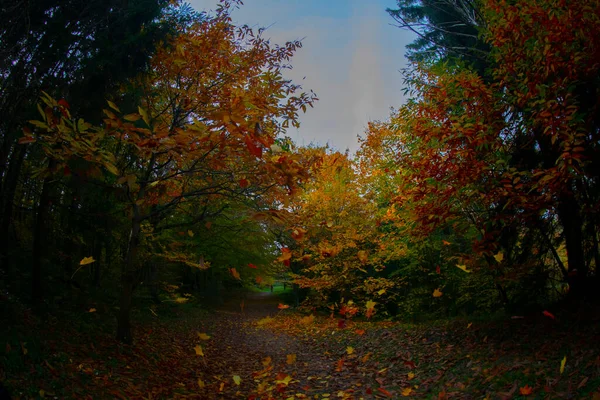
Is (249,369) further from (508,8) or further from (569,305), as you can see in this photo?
(508,8)

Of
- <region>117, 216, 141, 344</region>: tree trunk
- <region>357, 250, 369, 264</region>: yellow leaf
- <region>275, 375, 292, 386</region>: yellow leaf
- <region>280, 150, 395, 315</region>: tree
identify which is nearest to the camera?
<region>275, 375, 292, 386</region>: yellow leaf

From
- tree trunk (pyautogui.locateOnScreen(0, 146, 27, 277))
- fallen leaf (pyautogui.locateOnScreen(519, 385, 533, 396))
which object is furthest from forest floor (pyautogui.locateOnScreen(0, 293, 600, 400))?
tree trunk (pyautogui.locateOnScreen(0, 146, 27, 277))

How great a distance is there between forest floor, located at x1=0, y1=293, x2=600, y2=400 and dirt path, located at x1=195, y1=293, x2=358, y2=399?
0.8 inches

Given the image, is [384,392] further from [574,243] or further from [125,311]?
[125,311]

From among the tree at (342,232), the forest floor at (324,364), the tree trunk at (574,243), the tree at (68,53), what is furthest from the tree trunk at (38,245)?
the tree trunk at (574,243)

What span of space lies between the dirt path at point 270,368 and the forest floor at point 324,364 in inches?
0.8

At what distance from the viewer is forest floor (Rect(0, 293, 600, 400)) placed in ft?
13.4

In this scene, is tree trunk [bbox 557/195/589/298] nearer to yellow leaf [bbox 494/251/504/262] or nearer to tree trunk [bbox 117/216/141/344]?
yellow leaf [bbox 494/251/504/262]

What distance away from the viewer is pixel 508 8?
15.1 feet

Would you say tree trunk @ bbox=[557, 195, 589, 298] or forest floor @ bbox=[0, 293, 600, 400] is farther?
tree trunk @ bbox=[557, 195, 589, 298]

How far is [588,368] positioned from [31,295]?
336 inches

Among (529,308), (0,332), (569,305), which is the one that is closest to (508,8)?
(569,305)

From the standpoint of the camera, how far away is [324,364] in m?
7.14

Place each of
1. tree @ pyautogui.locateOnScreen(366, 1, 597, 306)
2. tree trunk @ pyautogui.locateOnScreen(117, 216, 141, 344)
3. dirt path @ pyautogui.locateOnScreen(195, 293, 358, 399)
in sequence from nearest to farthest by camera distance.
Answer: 1. tree @ pyautogui.locateOnScreen(366, 1, 597, 306)
2. dirt path @ pyautogui.locateOnScreen(195, 293, 358, 399)
3. tree trunk @ pyautogui.locateOnScreen(117, 216, 141, 344)
